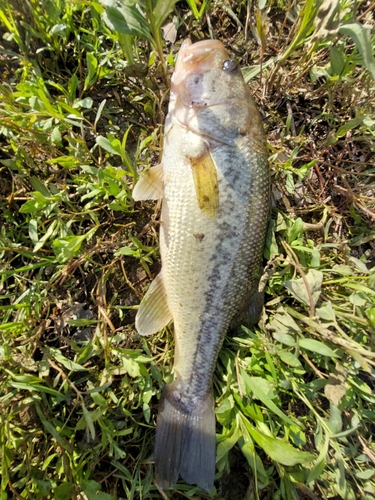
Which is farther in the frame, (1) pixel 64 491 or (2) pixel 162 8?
(1) pixel 64 491

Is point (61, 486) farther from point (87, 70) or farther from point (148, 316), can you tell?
point (87, 70)

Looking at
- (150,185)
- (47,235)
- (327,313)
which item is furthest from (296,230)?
(47,235)

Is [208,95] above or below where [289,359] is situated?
above

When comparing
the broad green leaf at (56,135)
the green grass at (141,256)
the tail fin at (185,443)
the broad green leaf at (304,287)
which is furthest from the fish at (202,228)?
the broad green leaf at (56,135)

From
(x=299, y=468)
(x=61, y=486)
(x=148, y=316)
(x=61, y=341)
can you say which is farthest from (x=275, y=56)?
(x=61, y=486)

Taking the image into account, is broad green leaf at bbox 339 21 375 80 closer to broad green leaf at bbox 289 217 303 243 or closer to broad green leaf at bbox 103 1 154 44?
broad green leaf at bbox 289 217 303 243

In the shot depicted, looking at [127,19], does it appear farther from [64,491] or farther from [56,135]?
[64,491]
